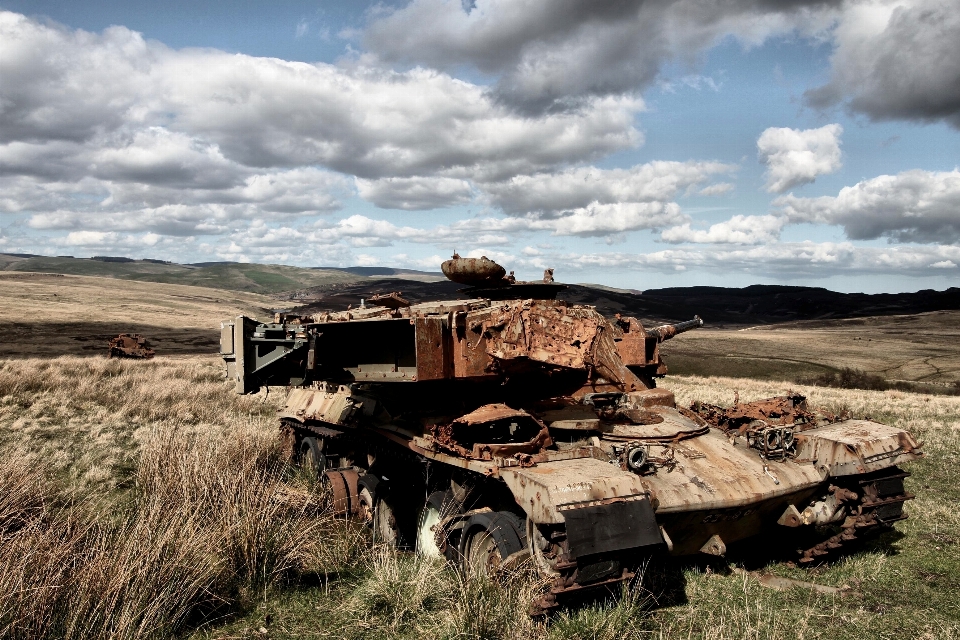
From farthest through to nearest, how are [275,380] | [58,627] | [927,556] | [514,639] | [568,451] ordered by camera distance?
[275,380], [927,556], [568,451], [514,639], [58,627]

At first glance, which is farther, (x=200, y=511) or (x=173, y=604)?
(x=200, y=511)

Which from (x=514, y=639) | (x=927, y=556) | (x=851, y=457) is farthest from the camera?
(x=927, y=556)

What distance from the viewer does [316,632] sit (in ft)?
19.1

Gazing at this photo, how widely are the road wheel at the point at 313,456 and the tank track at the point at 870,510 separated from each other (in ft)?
23.0

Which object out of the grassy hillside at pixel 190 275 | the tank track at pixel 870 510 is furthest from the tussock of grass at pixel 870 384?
the grassy hillside at pixel 190 275

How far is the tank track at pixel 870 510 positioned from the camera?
7.49 meters

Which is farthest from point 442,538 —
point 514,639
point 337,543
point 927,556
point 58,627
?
point 927,556

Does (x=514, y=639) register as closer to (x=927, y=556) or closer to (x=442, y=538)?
(x=442, y=538)

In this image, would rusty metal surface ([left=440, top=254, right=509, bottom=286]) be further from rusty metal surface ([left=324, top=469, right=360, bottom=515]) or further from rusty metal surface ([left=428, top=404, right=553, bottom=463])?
rusty metal surface ([left=324, top=469, right=360, bottom=515])

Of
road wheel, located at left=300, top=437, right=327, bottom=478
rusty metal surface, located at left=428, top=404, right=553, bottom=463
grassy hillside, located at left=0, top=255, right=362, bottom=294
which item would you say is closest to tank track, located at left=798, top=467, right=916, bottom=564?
rusty metal surface, located at left=428, top=404, right=553, bottom=463

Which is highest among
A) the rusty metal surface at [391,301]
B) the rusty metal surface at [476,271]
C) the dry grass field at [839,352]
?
the rusty metal surface at [476,271]

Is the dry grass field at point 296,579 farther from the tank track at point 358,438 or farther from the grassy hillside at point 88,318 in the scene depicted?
the grassy hillside at point 88,318

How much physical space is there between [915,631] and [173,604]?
632cm

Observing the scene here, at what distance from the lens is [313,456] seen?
12.0 metres
